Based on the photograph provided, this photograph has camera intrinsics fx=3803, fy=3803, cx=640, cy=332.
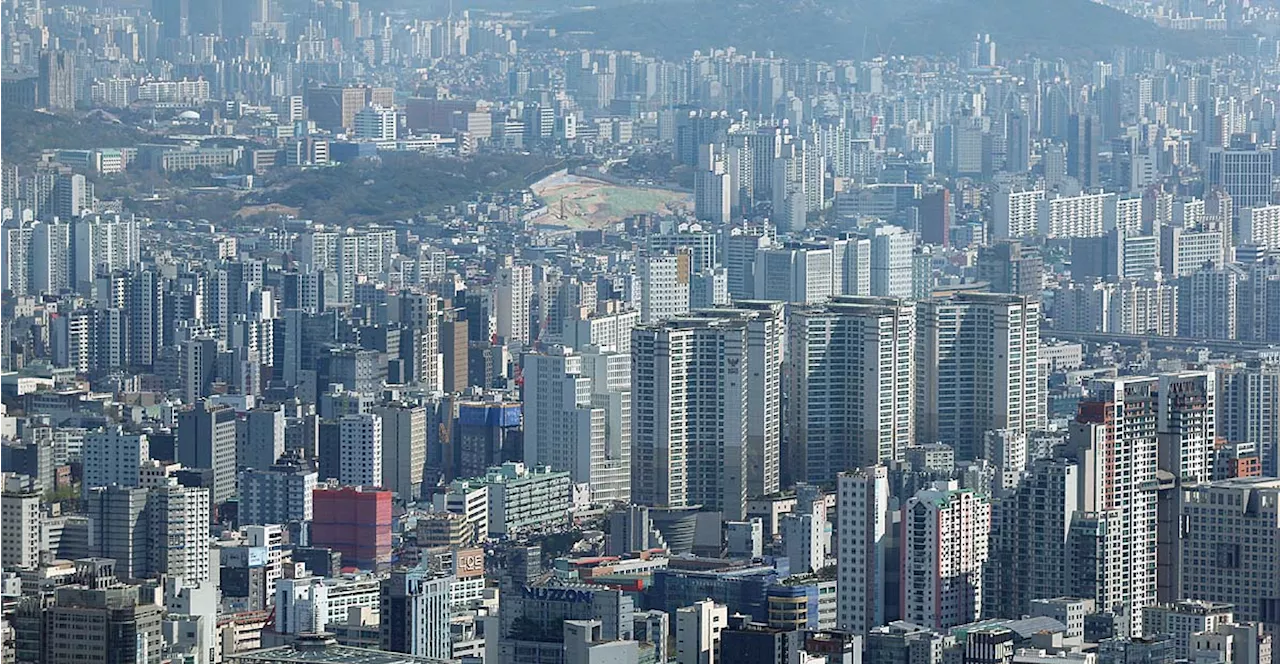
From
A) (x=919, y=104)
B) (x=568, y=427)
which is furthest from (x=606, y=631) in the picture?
(x=919, y=104)

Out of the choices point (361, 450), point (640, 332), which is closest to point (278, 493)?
point (361, 450)

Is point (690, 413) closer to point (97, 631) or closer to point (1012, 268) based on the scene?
point (97, 631)

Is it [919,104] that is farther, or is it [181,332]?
[919,104]

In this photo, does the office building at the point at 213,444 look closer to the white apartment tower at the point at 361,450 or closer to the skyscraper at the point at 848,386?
the white apartment tower at the point at 361,450

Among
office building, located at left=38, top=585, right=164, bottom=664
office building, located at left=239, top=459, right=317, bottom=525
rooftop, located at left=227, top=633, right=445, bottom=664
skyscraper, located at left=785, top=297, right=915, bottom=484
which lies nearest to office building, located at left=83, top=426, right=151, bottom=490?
office building, located at left=239, top=459, right=317, bottom=525

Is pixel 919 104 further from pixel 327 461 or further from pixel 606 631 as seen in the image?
pixel 606 631
